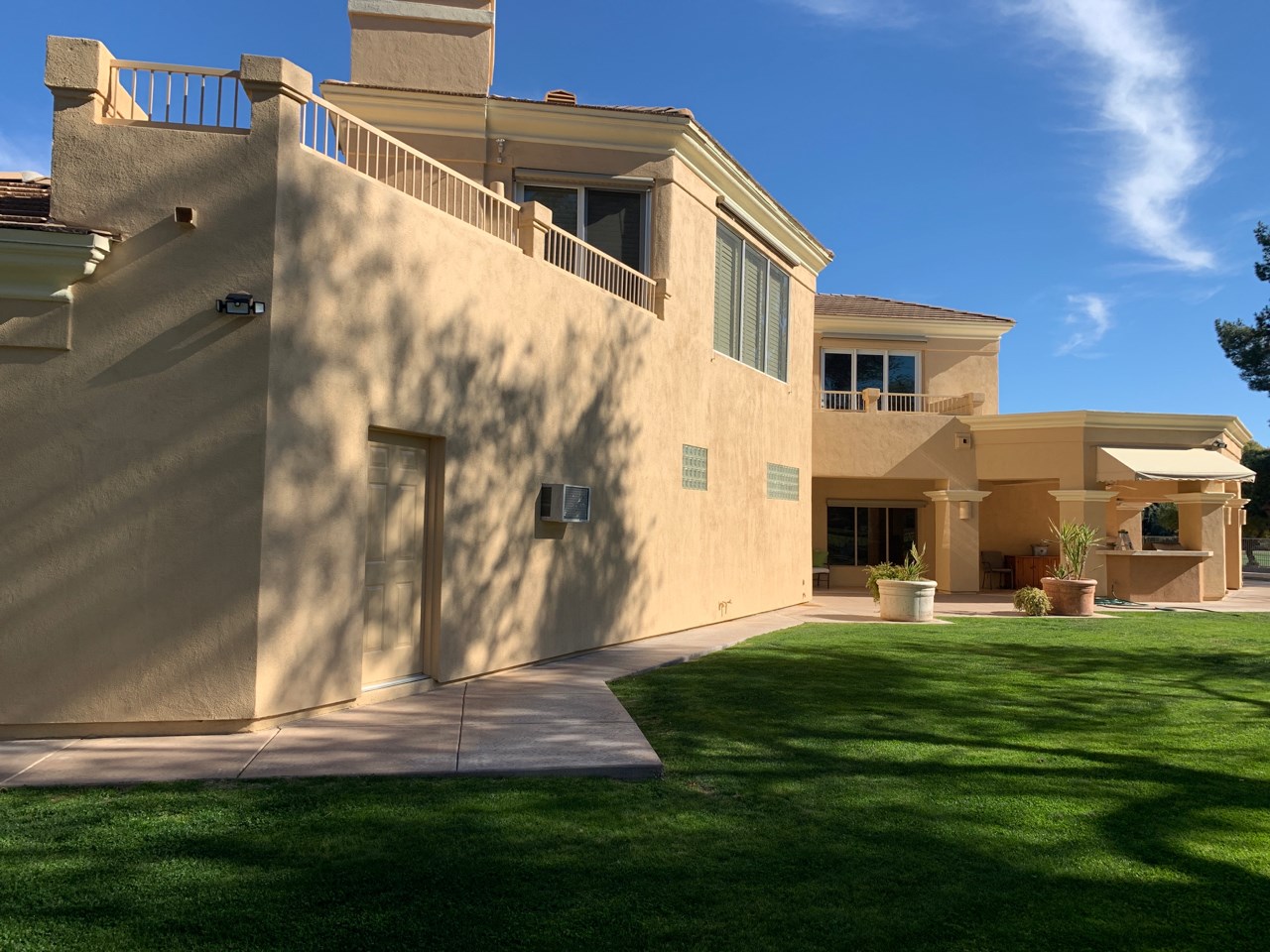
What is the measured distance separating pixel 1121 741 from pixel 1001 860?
11.2 ft

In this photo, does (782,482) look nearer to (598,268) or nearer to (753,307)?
(753,307)

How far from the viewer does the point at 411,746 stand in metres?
6.77

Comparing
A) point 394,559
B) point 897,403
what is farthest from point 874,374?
point 394,559

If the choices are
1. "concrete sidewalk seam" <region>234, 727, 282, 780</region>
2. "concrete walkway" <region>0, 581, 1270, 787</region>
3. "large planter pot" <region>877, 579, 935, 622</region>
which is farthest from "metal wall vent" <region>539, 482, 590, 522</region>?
Result: "large planter pot" <region>877, 579, 935, 622</region>

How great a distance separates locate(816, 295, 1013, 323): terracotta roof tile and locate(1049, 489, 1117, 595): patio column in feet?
20.8

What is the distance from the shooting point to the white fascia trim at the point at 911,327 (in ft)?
84.7

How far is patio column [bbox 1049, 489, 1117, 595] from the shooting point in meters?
22.5

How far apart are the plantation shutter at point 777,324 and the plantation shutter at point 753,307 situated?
0.33 metres

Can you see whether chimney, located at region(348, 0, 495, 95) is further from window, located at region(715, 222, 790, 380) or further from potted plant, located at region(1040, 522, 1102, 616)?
potted plant, located at region(1040, 522, 1102, 616)

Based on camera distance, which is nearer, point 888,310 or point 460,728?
point 460,728

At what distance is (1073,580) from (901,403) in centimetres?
822

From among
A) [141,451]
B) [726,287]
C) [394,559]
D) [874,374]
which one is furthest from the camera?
[874,374]

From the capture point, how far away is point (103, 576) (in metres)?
6.95

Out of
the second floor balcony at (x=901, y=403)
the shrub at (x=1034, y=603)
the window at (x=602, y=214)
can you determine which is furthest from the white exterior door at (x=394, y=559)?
the second floor balcony at (x=901, y=403)
